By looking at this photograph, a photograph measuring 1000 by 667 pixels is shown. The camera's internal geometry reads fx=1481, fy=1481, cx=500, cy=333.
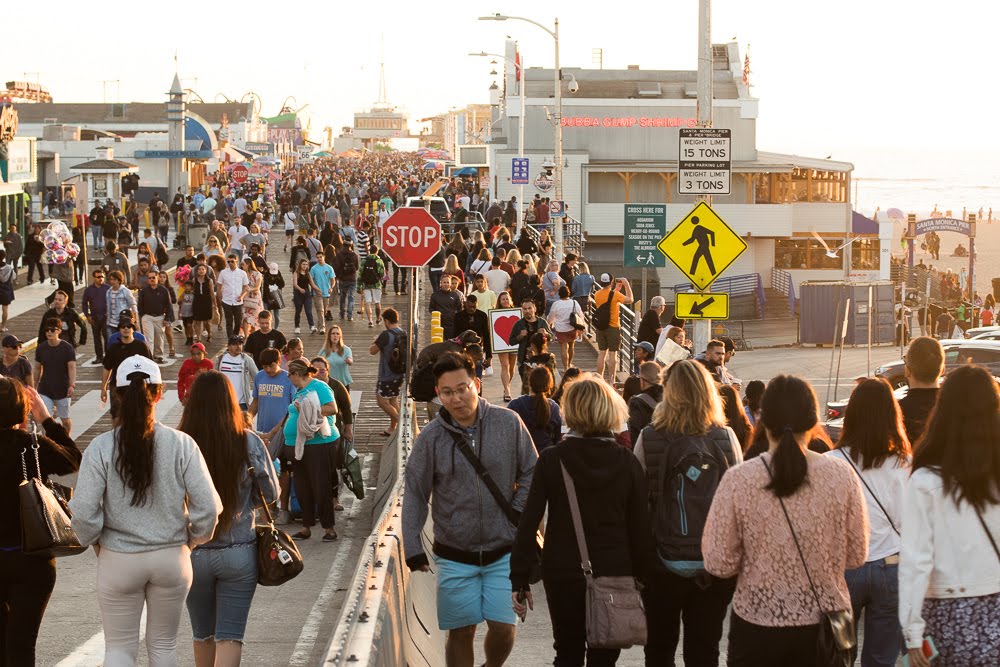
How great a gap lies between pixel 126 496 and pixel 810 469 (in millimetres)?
2913

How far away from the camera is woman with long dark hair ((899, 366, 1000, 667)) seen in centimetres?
520

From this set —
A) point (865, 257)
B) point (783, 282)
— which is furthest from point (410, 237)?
point (865, 257)

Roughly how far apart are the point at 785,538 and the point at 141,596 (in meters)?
2.84

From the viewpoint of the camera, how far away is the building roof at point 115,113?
5285 inches

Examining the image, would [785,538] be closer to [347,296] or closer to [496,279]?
[496,279]

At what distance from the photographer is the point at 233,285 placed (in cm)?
2433

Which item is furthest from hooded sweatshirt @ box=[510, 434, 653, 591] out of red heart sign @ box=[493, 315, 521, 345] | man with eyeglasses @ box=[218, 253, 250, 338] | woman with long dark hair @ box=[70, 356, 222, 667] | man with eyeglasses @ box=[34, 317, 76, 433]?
man with eyeglasses @ box=[218, 253, 250, 338]

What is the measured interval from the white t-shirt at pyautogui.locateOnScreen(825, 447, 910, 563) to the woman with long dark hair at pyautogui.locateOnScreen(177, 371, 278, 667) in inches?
105

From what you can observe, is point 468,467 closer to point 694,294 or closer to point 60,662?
point 60,662

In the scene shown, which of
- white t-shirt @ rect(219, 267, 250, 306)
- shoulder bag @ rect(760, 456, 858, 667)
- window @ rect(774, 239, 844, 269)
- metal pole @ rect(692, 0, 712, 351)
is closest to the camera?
shoulder bag @ rect(760, 456, 858, 667)

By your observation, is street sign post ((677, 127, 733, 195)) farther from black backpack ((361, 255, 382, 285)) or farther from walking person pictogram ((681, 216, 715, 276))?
black backpack ((361, 255, 382, 285))

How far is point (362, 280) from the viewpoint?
91.7ft

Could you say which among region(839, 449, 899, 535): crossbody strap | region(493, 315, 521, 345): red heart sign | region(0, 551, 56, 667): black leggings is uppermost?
region(839, 449, 899, 535): crossbody strap

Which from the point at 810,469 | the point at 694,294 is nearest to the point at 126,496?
the point at 810,469
